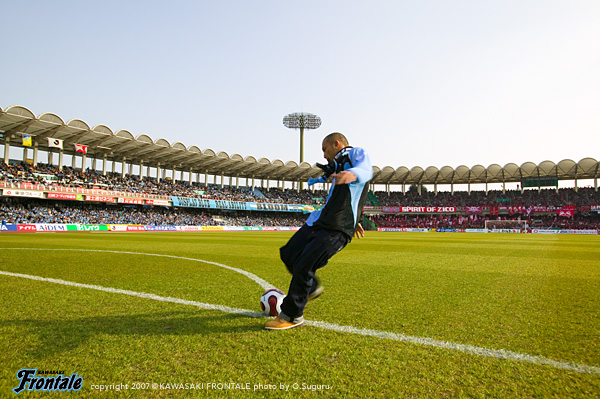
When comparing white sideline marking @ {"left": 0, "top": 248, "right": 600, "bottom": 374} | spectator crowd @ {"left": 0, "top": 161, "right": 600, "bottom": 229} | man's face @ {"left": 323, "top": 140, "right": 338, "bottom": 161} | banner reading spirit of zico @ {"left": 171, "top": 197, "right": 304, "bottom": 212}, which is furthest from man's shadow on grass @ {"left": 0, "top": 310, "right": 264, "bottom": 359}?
banner reading spirit of zico @ {"left": 171, "top": 197, "right": 304, "bottom": 212}

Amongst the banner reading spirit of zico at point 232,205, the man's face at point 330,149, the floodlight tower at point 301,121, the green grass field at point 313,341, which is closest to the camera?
the green grass field at point 313,341

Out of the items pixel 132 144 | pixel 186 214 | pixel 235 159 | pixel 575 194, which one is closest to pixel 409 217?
pixel 575 194

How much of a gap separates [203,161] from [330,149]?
5586 centimetres

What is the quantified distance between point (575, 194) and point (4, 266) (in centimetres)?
7854

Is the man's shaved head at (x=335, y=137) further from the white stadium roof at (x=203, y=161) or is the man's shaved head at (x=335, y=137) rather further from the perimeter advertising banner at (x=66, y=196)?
the perimeter advertising banner at (x=66, y=196)

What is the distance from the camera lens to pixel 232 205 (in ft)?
198

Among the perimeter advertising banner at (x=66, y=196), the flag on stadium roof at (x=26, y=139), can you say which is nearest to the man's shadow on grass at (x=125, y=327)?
the perimeter advertising banner at (x=66, y=196)

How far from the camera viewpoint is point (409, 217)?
7138 cm

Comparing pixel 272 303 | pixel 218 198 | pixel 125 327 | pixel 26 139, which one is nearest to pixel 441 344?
pixel 272 303

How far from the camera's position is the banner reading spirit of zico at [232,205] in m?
54.8

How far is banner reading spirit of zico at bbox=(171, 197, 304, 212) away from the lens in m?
54.8

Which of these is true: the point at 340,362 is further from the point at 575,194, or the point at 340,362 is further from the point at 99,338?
the point at 575,194

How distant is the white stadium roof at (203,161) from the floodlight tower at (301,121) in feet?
53.7

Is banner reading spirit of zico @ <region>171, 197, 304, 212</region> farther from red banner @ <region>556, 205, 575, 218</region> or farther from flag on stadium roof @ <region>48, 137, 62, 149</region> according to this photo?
red banner @ <region>556, 205, 575, 218</region>
